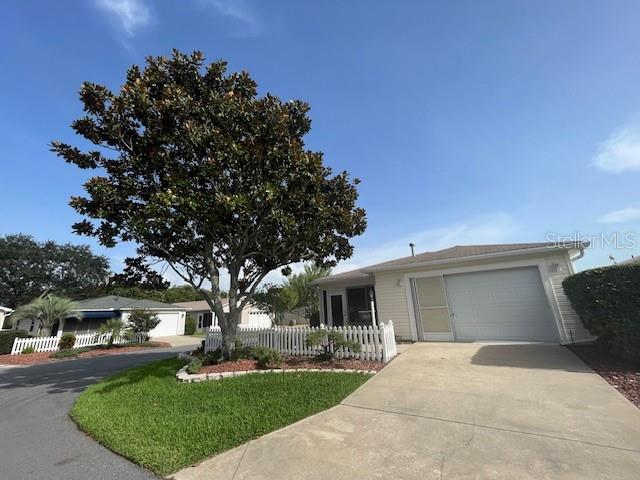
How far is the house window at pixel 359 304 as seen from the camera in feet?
44.0

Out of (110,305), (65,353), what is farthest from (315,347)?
(110,305)

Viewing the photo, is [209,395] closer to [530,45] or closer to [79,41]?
[79,41]

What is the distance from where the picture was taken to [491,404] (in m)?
4.45

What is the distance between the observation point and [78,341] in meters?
18.7

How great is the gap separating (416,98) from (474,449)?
9.25 m

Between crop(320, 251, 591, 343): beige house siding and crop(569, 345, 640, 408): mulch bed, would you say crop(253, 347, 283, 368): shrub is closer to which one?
crop(320, 251, 591, 343): beige house siding

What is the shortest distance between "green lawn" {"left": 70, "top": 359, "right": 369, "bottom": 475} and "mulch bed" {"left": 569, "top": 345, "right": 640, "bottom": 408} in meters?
4.37

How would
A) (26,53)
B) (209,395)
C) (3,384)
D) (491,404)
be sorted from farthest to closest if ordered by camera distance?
1. (3,384)
2. (26,53)
3. (209,395)
4. (491,404)

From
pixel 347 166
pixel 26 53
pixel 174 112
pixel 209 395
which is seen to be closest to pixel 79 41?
pixel 26 53

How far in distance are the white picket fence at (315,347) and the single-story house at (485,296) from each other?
1.08 meters

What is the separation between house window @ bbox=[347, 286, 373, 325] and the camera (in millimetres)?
13398

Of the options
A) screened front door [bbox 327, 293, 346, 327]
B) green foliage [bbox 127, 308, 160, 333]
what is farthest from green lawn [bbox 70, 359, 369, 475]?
green foliage [bbox 127, 308, 160, 333]

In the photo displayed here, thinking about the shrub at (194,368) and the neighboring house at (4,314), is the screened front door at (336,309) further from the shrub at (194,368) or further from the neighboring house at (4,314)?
the neighboring house at (4,314)

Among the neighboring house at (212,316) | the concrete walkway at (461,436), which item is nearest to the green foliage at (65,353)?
the neighboring house at (212,316)
